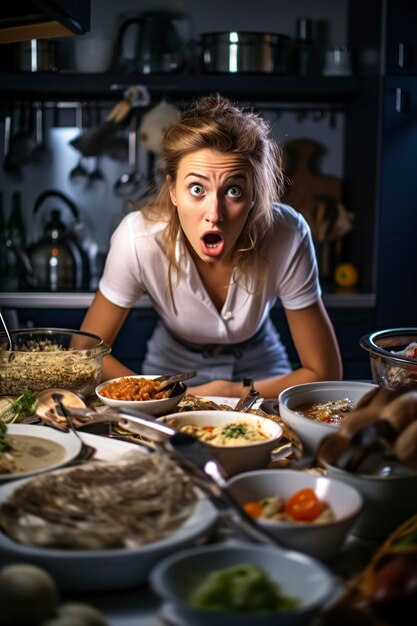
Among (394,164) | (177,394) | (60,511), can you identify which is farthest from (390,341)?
(394,164)

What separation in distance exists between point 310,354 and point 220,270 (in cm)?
35

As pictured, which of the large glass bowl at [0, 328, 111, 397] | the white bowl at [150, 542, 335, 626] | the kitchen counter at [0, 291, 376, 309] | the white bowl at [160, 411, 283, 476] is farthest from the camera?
the kitchen counter at [0, 291, 376, 309]

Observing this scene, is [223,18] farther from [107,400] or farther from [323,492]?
[323,492]

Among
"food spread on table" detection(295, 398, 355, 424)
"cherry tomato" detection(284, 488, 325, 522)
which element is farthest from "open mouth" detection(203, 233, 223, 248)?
"cherry tomato" detection(284, 488, 325, 522)

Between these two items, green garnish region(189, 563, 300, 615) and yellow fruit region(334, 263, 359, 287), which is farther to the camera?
yellow fruit region(334, 263, 359, 287)

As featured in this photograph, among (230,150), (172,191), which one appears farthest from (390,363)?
(172,191)

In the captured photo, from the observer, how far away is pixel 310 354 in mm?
2270

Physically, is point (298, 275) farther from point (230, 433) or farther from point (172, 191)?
point (230, 433)

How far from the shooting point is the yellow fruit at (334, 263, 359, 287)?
3.74 metres

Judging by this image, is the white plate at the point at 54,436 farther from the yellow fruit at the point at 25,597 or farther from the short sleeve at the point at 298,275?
the short sleeve at the point at 298,275

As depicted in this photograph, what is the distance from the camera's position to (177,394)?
1588 mm

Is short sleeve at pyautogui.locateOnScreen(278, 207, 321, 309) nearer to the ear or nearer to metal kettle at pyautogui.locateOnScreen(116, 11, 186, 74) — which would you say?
the ear

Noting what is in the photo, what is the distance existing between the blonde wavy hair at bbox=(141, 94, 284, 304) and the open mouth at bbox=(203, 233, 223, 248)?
0.61 ft

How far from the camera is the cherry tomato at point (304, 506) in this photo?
3.43 ft
